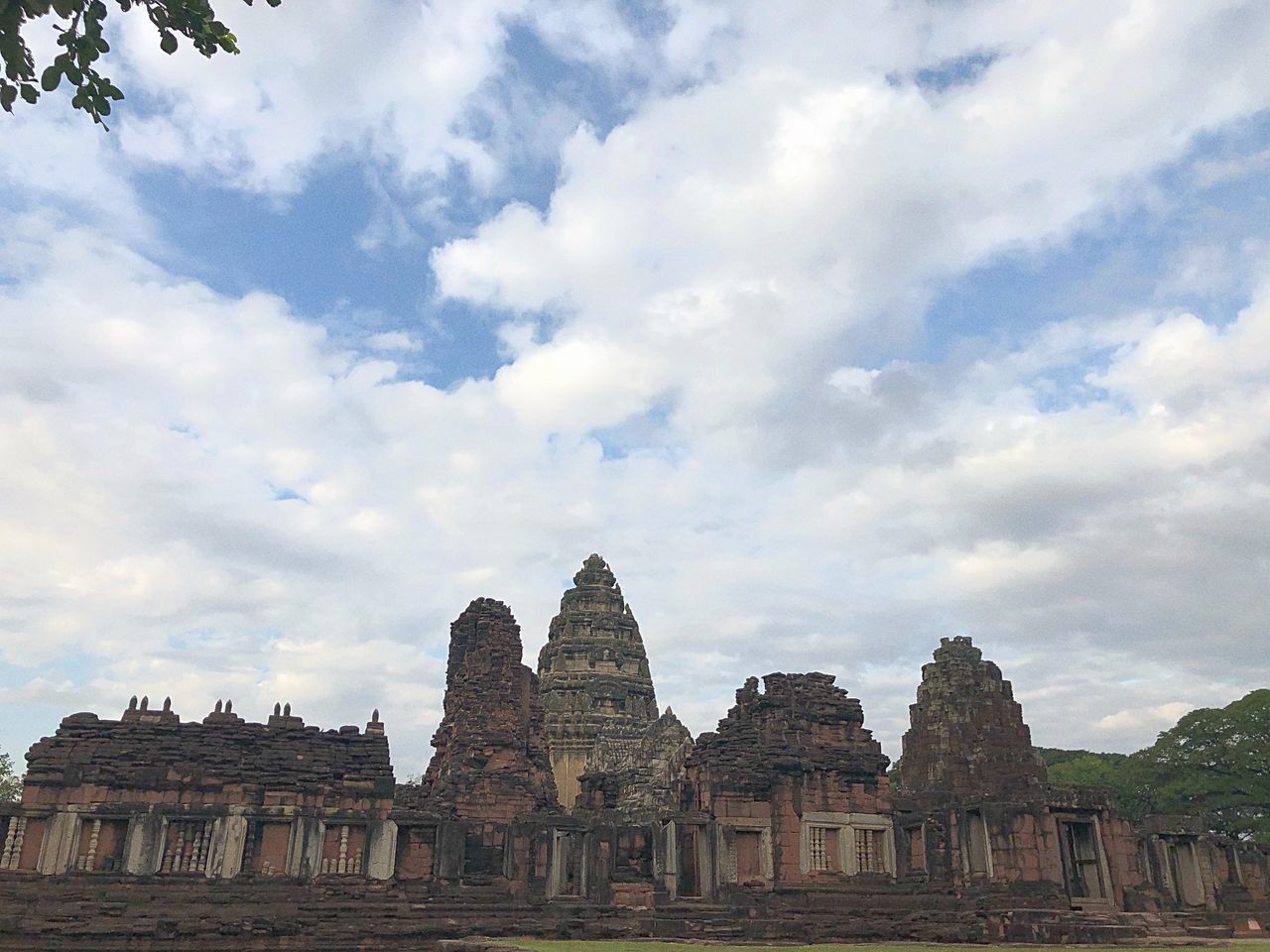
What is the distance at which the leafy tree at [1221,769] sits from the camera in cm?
4544

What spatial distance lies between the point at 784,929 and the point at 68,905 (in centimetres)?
1606

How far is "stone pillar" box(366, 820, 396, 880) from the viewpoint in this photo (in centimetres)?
2494

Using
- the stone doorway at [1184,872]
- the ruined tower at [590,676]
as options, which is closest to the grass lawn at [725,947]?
the stone doorway at [1184,872]

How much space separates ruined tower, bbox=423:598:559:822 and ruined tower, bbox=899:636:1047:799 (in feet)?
53.0

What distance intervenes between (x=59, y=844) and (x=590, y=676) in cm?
4249

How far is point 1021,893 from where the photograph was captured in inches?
955

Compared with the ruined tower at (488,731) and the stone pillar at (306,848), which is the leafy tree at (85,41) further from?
the ruined tower at (488,731)

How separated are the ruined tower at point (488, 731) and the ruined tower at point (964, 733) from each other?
1615cm

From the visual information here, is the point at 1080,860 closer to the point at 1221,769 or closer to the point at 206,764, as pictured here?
the point at 206,764

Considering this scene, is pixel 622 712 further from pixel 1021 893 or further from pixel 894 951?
pixel 894 951

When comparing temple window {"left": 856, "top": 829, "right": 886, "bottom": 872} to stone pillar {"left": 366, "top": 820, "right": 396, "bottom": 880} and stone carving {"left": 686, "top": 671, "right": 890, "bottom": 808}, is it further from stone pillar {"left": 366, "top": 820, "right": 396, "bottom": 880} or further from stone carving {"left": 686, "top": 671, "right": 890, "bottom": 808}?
stone pillar {"left": 366, "top": 820, "right": 396, "bottom": 880}

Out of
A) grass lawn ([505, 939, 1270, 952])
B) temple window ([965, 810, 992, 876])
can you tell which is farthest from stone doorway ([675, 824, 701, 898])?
temple window ([965, 810, 992, 876])

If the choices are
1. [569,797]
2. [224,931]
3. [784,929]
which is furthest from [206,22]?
[569,797]

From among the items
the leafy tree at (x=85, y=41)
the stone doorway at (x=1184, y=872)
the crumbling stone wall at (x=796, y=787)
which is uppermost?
the leafy tree at (x=85, y=41)
